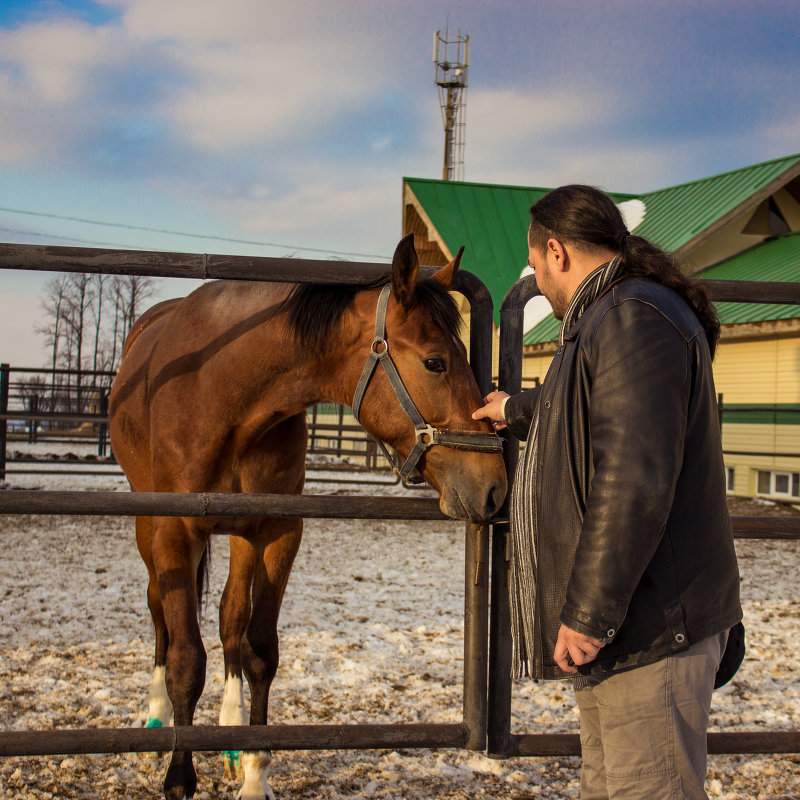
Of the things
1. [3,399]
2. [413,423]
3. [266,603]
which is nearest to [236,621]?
[266,603]

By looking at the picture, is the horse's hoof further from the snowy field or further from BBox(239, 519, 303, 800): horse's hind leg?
BBox(239, 519, 303, 800): horse's hind leg

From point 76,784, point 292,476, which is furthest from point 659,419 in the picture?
point 76,784

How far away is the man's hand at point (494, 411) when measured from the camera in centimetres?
203

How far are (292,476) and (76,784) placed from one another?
128cm

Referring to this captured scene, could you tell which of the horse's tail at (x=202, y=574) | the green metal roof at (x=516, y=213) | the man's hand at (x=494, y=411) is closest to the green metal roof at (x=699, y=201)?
the green metal roof at (x=516, y=213)

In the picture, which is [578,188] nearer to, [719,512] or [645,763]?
[719,512]

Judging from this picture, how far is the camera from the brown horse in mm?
2162

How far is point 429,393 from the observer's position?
2.18 m

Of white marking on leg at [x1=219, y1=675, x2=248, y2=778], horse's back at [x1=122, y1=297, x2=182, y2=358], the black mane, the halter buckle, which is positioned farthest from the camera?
horse's back at [x1=122, y1=297, x2=182, y2=358]

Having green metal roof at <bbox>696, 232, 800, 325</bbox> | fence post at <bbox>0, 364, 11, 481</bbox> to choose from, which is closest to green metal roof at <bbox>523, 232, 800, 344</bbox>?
green metal roof at <bbox>696, 232, 800, 325</bbox>

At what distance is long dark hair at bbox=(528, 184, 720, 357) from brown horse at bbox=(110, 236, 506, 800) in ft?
1.98

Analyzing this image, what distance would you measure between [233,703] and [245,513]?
137 centimetres

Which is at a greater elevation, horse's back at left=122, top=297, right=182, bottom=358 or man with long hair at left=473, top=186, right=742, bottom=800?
horse's back at left=122, top=297, right=182, bottom=358

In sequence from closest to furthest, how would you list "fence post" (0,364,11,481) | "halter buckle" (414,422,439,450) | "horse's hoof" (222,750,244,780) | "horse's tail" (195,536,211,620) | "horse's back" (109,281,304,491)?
"halter buckle" (414,422,439,450), "horse's back" (109,281,304,491), "horse's hoof" (222,750,244,780), "horse's tail" (195,536,211,620), "fence post" (0,364,11,481)
